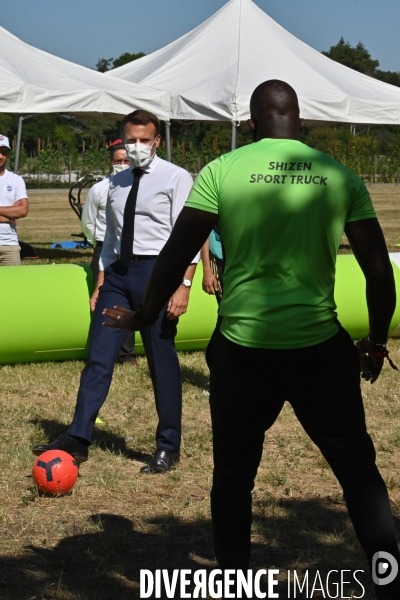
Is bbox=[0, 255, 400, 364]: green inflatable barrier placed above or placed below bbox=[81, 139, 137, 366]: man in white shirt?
below

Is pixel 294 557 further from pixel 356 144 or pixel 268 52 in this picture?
pixel 356 144

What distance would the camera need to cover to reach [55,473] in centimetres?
453

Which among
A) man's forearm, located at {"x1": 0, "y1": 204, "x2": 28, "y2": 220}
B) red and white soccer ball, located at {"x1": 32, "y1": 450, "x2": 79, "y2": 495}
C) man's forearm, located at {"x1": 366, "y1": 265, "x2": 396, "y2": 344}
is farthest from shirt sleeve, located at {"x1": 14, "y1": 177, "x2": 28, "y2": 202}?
man's forearm, located at {"x1": 366, "y1": 265, "x2": 396, "y2": 344}

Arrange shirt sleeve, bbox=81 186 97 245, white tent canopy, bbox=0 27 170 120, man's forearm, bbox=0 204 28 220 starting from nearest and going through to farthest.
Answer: shirt sleeve, bbox=81 186 97 245 → man's forearm, bbox=0 204 28 220 → white tent canopy, bbox=0 27 170 120

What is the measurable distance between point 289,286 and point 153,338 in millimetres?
2228

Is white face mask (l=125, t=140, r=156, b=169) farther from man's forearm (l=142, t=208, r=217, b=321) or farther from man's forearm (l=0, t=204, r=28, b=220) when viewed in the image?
man's forearm (l=0, t=204, r=28, b=220)

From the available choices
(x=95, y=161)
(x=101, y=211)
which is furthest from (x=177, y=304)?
(x=95, y=161)

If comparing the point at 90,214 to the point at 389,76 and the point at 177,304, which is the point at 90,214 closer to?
the point at 177,304

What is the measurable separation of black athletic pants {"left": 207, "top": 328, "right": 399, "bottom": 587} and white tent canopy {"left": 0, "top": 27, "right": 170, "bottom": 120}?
10.9 metres

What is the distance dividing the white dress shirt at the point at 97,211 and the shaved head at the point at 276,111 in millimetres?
4476

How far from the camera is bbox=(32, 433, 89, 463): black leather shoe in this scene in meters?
4.80

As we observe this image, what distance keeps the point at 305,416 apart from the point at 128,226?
2375mm

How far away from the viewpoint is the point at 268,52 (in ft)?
53.9

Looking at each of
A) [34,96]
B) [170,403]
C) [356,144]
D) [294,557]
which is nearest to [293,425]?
[170,403]
